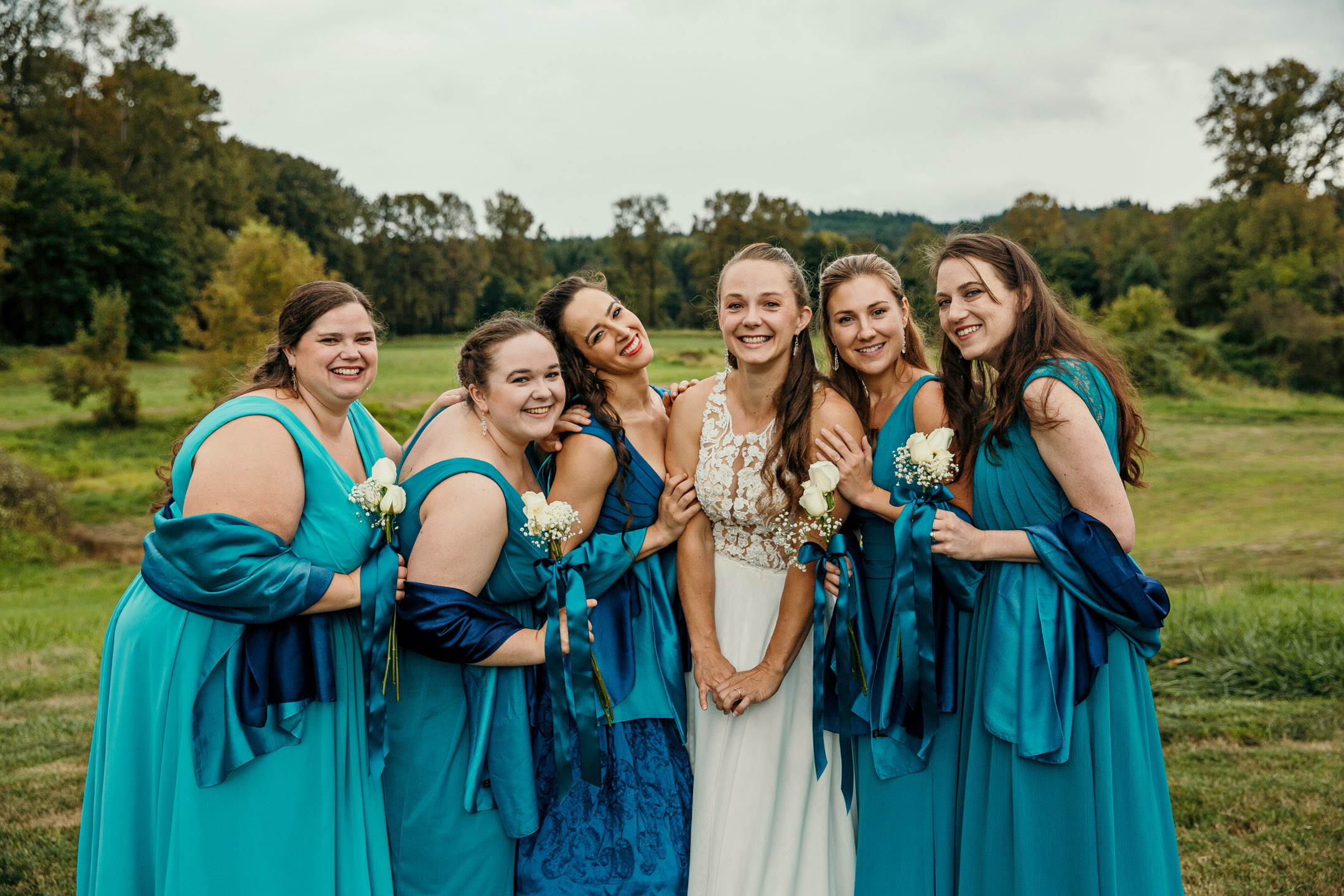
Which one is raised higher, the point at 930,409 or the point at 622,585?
the point at 930,409

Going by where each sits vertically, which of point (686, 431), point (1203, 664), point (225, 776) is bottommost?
point (1203, 664)

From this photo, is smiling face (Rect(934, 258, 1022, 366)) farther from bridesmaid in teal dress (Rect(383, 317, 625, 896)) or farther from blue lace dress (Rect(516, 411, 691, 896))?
bridesmaid in teal dress (Rect(383, 317, 625, 896))

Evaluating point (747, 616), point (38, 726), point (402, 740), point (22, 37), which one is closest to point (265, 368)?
point (402, 740)

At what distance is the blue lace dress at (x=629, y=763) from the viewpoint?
379cm

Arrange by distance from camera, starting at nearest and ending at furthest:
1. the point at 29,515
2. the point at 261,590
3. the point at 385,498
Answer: the point at 261,590 < the point at 385,498 < the point at 29,515

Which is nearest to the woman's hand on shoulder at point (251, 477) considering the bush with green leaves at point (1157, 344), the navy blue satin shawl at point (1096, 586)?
the navy blue satin shawl at point (1096, 586)

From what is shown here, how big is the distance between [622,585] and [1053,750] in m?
1.93

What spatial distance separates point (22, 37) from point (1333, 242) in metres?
67.8

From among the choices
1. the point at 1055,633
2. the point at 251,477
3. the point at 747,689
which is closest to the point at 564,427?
the point at 251,477

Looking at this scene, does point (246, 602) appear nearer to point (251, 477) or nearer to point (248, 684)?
point (248, 684)

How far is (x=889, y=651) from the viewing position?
12.2 feet

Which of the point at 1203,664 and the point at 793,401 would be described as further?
the point at 1203,664

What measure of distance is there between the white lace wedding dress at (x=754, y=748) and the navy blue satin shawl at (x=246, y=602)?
1.72m

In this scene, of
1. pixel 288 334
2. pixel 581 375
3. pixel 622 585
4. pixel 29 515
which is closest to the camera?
pixel 288 334
